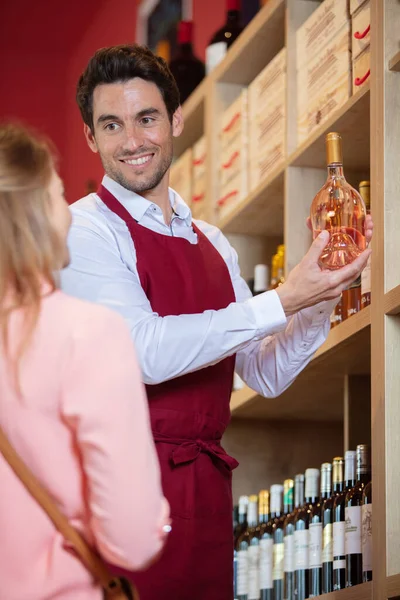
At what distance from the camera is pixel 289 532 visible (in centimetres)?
242

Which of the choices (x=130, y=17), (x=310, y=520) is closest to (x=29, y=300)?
(x=310, y=520)

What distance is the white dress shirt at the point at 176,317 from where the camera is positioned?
1.70 metres

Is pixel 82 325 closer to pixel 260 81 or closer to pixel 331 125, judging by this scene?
pixel 331 125

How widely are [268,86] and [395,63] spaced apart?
0.72 m

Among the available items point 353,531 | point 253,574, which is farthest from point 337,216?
point 253,574

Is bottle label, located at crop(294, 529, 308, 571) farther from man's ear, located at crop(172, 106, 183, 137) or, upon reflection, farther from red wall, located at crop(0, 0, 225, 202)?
red wall, located at crop(0, 0, 225, 202)

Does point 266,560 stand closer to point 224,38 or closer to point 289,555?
point 289,555

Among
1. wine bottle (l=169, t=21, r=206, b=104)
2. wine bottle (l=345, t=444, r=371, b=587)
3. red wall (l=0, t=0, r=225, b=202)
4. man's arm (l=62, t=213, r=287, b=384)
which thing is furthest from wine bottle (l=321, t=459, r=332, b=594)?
red wall (l=0, t=0, r=225, b=202)

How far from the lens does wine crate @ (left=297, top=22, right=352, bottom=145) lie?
2240 millimetres

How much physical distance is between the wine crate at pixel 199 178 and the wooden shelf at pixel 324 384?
61 cm

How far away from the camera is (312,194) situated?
2463mm

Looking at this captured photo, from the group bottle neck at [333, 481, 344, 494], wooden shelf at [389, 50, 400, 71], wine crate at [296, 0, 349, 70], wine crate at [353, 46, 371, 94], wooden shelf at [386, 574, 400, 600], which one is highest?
wine crate at [296, 0, 349, 70]

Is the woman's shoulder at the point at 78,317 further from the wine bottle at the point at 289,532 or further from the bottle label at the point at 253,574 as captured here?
the bottle label at the point at 253,574

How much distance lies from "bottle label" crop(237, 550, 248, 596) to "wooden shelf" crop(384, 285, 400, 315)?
3.20ft
